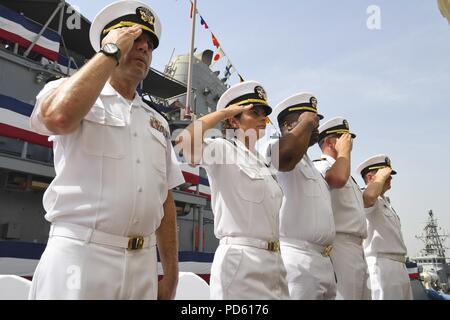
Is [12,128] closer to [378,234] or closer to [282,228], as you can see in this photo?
[282,228]

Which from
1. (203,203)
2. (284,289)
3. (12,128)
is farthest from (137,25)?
(203,203)

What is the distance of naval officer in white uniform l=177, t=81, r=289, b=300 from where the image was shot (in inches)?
76.3

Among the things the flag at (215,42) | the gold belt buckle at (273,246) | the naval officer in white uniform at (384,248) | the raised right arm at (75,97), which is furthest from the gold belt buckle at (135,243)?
the flag at (215,42)

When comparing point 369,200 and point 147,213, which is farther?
point 369,200

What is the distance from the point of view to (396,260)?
3598 millimetres

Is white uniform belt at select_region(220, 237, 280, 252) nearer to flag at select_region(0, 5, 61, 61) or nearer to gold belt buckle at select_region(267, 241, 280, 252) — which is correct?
gold belt buckle at select_region(267, 241, 280, 252)

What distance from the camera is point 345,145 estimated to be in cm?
308

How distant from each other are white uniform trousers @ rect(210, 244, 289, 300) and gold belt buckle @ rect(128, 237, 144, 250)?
0.69m

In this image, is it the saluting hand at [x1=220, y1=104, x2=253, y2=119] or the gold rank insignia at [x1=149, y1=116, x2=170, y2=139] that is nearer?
the gold rank insignia at [x1=149, y1=116, x2=170, y2=139]

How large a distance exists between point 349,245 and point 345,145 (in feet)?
2.72

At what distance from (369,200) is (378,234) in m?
0.56

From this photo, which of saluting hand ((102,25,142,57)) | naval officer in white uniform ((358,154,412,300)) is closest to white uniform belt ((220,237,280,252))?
saluting hand ((102,25,142,57))

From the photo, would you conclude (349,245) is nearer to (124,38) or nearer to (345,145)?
(345,145)

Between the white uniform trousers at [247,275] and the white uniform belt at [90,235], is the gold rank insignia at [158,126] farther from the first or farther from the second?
the white uniform trousers at [247,275]
